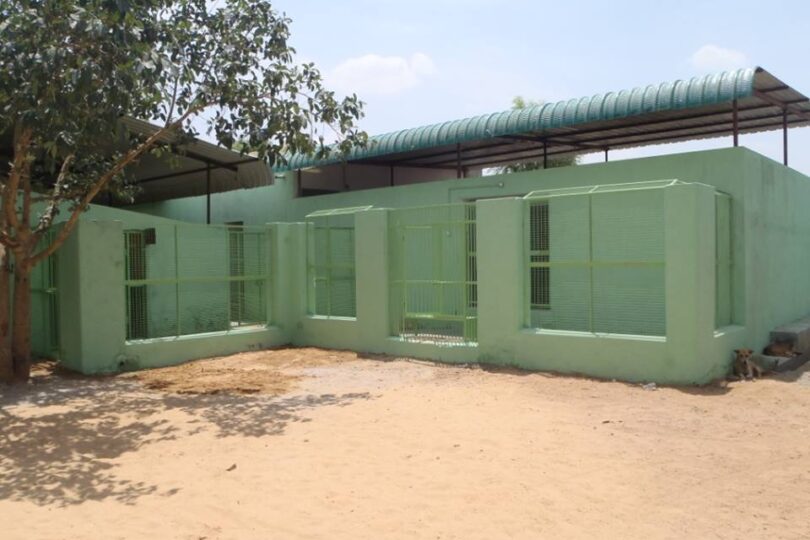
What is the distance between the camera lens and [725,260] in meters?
9.64

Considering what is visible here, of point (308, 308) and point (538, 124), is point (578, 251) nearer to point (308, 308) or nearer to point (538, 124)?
point (538, 124)

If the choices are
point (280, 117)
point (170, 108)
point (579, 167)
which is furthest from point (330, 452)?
point (579, 167)

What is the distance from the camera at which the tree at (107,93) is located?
6918mm

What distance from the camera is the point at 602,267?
32.7ft

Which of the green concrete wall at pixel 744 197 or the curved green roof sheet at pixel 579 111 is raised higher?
the curved green roof sheet at pixel 579 111

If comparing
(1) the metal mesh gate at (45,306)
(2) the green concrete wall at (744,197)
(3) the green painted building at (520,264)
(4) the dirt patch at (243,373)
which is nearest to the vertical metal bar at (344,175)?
(2) the green concrete wall at (744,197)

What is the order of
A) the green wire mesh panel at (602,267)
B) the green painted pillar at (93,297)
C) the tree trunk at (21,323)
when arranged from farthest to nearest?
the green wire mesh panel at (602,267), the green painted pillar at (93,297), the tree trunk at (21,323)

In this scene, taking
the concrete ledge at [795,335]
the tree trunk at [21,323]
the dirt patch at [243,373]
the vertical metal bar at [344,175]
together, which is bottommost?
the dirt patch at [243,373]

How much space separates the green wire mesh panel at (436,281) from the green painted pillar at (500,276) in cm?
32

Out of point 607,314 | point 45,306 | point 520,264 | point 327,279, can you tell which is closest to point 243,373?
point 327,279

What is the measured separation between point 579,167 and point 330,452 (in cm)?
712

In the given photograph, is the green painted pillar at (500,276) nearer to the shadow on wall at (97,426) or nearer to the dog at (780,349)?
the shadow on wall at (97,426)

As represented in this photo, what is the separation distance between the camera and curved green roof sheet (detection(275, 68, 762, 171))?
10109 mm

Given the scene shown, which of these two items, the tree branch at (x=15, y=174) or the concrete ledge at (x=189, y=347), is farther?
the concrete ledge at (x=189, y=347)
